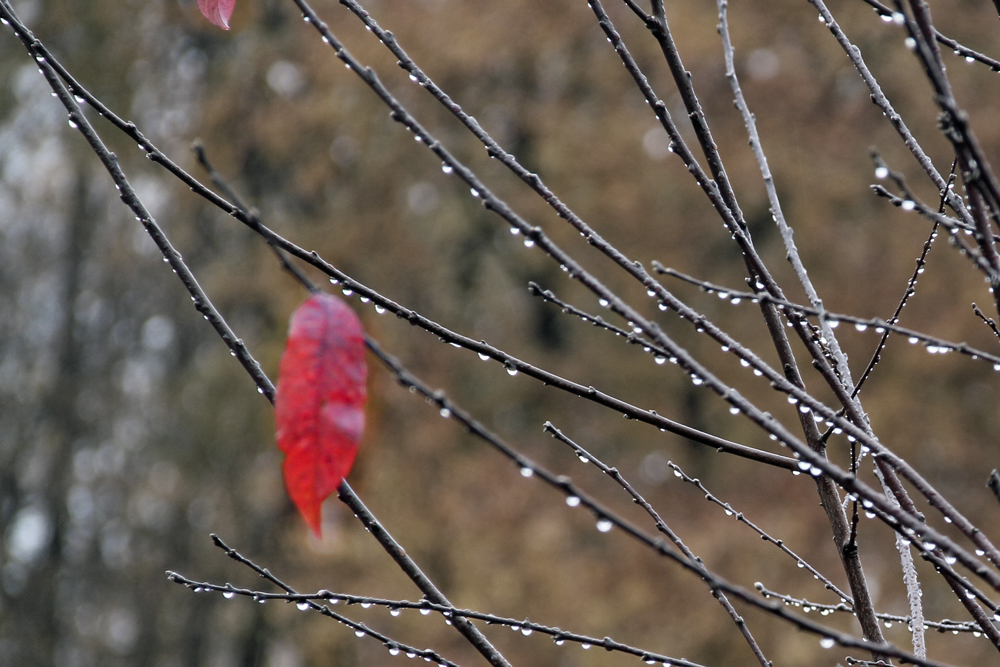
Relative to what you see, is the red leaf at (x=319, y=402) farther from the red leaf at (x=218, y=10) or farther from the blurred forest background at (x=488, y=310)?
the blurred forest background at (x=488, y=310)

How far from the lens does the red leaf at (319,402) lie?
0.82 m

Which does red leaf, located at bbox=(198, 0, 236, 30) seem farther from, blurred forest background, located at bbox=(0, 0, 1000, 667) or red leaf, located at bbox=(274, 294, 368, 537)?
blurred forest background, located at bbox=(0, 0, 1000, 667)

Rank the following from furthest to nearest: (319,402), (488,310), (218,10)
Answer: (488,310)
(218,10)
(319,402)

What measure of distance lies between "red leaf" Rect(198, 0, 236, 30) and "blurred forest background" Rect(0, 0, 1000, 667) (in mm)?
4210

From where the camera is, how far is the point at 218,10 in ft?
3.98

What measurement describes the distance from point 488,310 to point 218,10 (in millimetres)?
5256

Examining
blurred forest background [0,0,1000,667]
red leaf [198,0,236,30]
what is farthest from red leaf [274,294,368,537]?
blurred forest background [0,0,1000,667]

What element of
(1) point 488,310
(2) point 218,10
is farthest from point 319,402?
(1) point 488,310

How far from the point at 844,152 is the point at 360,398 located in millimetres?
5900

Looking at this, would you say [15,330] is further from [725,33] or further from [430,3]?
[725,33]

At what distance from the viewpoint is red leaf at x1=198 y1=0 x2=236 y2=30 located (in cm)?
119

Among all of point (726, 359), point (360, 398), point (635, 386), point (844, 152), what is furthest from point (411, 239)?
point (360, 398)

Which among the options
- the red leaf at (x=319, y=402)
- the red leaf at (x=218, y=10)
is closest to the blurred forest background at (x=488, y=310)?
the red leaf at (x=218, y=10)

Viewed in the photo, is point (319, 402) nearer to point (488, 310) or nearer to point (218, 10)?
point (218, 10)
